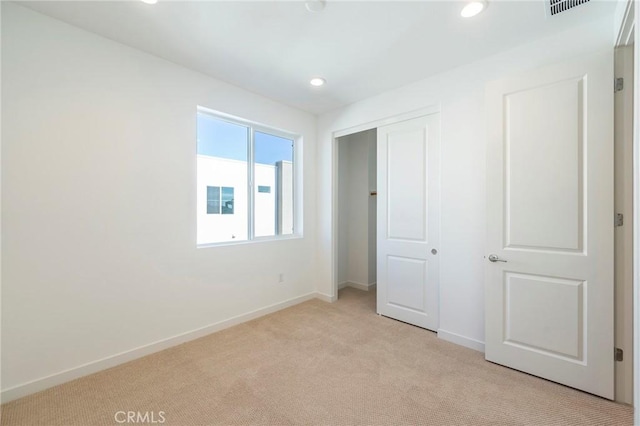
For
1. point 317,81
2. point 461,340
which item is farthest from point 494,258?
point 317,81

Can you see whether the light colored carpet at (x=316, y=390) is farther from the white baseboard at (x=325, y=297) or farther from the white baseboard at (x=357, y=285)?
the white baseboard at (x=357, y=285)

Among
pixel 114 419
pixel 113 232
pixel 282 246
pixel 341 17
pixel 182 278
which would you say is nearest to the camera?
pixel 114 419

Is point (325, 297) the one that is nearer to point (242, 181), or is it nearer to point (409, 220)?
point (409, 220)

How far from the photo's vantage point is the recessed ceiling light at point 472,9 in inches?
71.8

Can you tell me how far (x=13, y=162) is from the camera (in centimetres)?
184

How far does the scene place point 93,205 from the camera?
7.04 feet

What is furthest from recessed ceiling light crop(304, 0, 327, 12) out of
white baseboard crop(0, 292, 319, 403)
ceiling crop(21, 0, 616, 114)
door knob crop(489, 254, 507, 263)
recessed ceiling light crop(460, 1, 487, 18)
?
white baseboard crop(0, 292, 319, 403)

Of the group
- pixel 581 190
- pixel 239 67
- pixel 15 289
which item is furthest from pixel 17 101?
pixel 581 190

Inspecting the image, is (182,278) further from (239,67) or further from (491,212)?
(491,212)

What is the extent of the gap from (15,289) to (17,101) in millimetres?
1315

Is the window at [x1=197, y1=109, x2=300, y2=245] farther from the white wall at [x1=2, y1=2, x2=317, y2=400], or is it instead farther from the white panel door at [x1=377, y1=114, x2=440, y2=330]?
the white panel door at [x1=377, y1=114, x2=440, y2=330]

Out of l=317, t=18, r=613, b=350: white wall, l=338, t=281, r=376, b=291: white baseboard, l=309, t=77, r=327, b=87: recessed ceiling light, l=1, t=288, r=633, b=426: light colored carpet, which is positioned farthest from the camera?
l=338, t=281, r=376, b=291: white baseboard

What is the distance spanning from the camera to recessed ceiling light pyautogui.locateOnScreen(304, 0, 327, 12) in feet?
5.91

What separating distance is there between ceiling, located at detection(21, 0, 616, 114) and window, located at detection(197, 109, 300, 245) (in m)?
0.68
